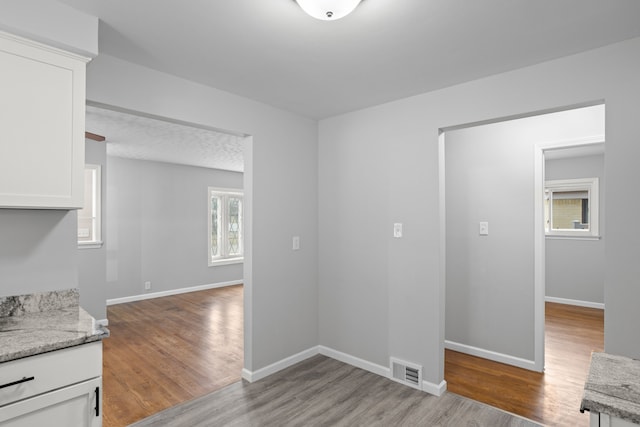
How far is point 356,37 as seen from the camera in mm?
2021

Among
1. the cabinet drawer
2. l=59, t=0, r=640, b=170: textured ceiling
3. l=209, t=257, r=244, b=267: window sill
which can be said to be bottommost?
l=209, t=257, r=244, b=267: window sill

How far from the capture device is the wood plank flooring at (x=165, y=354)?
2773mm

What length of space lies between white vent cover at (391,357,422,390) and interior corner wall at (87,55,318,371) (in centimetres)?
91

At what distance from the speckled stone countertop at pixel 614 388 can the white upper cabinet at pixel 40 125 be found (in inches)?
87.0

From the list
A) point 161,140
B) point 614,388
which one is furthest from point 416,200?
point 161,140

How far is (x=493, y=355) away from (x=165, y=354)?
3274mm

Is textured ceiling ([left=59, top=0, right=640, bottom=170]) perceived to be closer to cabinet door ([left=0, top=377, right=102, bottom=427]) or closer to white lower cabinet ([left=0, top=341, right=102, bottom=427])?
white lower cabinet ([left=0, top=341, right=102, bottom=427])

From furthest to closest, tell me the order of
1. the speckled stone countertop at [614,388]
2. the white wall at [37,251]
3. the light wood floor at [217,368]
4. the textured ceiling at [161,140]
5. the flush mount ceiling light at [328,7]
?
the textured ceiling at [161,140], the light wood floor at [217,368], the white wall at [37,251], the flush mount ceiling light at [328,7], the speckled stone countertop at [614,388]

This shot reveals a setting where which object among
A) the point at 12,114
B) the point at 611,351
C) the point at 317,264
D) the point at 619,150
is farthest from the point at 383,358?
the point at 12,114

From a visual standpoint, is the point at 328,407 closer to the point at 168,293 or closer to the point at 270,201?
the point at 270,201

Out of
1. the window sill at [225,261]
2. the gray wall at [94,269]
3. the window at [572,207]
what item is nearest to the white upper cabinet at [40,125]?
the gray wall at [94,269]

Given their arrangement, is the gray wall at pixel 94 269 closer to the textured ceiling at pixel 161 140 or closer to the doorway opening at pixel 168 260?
the doorway opening at pixel 168 260

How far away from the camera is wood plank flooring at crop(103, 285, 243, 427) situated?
Result: 9.10ft

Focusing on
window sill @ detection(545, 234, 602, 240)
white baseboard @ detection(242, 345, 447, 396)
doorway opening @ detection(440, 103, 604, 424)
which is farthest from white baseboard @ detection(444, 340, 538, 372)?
window sill @ detection(545, 234, 602, 240)
